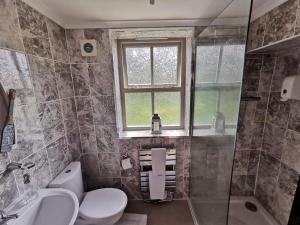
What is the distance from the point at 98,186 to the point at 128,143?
0.72 meters

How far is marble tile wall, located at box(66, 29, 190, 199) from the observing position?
1.62 metres

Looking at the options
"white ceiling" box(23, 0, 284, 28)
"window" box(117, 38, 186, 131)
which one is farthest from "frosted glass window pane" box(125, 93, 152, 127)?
"white ceiling" box(23, 0, 284, 28)

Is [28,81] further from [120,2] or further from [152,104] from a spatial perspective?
[152,104]

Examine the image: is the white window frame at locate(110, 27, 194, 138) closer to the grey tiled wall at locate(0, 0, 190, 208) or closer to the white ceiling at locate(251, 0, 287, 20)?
the grey tiled wall at locate(0, 0, 190, 208)

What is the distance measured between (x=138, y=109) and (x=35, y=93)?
1100 millimetres

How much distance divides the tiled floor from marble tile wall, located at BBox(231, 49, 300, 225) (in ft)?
2.27

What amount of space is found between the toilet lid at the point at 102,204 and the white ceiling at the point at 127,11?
173 centimetres

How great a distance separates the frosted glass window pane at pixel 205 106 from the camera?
117cm

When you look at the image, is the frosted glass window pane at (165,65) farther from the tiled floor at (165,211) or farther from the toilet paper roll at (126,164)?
the tiled floor at (165,211)

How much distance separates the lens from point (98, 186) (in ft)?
6.29

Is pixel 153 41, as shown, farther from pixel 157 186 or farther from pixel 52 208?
pixel 52 208

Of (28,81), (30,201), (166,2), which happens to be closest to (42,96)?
(28,81)

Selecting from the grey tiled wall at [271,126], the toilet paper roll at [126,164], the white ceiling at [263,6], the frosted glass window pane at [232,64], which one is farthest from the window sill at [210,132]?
the white ceiling at [263,6]

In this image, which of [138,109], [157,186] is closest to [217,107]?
[138,109]
